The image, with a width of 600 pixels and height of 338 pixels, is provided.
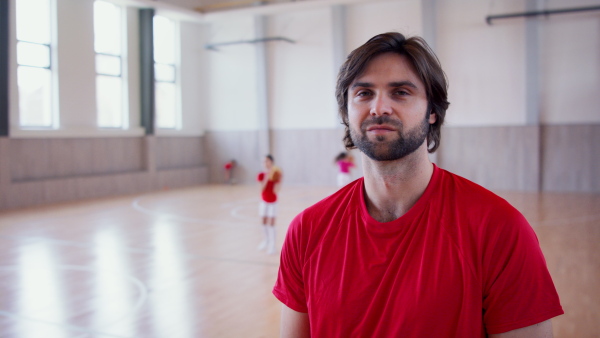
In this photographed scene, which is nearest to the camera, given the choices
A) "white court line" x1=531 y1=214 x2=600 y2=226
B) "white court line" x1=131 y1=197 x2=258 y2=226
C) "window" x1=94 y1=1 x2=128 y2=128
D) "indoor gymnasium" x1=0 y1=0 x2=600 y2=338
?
"indoor gymnasium" x1=0 y1=0 x2=600 y2=338

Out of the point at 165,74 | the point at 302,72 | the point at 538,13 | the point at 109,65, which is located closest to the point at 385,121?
the point at 538,13

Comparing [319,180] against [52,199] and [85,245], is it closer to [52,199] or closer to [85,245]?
[52,199]

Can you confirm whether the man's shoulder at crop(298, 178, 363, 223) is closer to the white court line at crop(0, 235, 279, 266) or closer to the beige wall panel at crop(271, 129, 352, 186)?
the white court line at crop(0, 235, 279, 266)

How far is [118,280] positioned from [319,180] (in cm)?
1195

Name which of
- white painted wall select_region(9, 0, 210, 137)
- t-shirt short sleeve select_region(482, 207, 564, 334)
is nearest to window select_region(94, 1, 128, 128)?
white painted wall select_region(9, 0, 210, 137)

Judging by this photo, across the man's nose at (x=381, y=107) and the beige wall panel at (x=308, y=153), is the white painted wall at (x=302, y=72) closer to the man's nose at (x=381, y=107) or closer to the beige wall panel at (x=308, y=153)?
the beige wall panel at (x=308, y=153)

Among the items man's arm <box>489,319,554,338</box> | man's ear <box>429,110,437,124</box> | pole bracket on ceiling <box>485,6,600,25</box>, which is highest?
pole bracket on ceiling <box>485,6,600,25</box>

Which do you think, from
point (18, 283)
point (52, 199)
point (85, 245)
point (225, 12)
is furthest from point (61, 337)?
point (225, 12)

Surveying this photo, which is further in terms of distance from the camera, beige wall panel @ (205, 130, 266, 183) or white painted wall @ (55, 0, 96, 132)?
beige wall panel @ (205, 130, 266, 183)

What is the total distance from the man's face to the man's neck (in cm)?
6

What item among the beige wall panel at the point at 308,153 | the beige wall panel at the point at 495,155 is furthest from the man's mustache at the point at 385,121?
the beige wall panel at the point at 308,153

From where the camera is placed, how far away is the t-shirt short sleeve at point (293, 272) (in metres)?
2.00

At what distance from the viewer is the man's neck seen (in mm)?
1856

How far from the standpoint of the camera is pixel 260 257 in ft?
25.7
